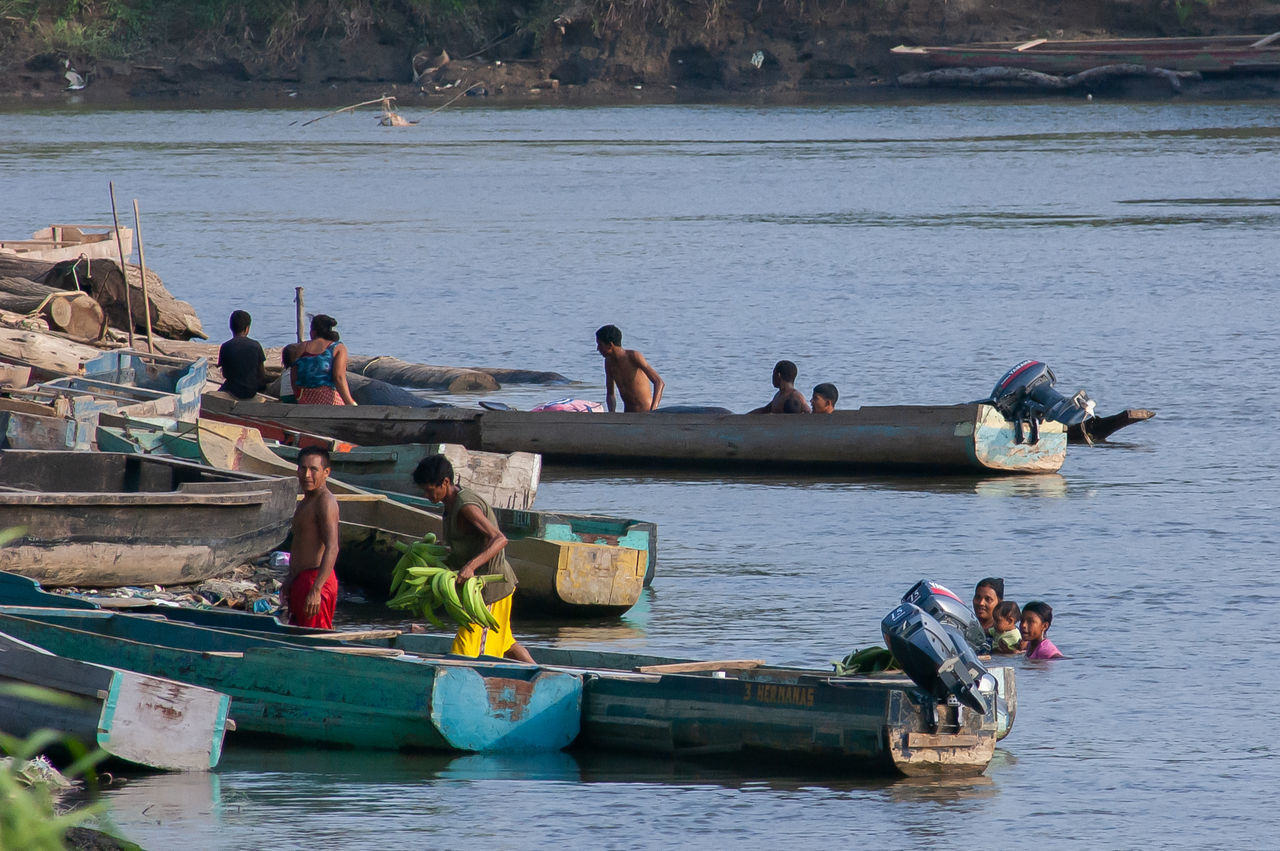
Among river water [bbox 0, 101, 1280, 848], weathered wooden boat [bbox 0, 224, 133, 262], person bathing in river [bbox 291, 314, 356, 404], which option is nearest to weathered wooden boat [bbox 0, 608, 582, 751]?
river water [bbox 0, 101, 1280, 848]

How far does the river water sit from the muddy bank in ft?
42.8

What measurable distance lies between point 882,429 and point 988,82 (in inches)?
2272

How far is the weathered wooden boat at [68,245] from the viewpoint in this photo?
22250mm

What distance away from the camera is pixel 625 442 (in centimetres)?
1603

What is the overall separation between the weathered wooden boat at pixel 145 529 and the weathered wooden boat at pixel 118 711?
8.89 ft

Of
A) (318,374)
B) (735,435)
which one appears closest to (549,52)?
(318,374)

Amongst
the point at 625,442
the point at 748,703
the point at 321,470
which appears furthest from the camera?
the point at 625,442

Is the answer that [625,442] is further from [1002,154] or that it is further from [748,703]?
[1002,154]

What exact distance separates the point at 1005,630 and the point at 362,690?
3902mm

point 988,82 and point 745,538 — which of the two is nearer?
point 745,538

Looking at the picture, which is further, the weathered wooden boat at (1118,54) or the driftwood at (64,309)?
the weathered wooden boat at (1118,54)

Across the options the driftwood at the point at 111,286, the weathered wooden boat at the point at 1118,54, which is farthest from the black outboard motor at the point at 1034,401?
the weathered wooden boat at the point at 1118,54

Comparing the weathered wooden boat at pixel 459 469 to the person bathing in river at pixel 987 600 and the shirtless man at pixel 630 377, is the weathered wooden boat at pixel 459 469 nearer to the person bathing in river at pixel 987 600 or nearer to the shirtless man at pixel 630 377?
the shirtless man at pixel 630 377

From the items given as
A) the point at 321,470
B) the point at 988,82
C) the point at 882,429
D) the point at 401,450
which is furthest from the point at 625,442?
the point at 988,82
